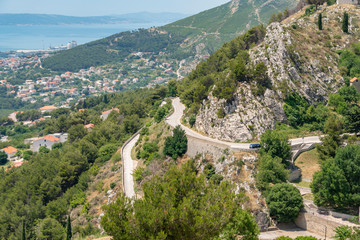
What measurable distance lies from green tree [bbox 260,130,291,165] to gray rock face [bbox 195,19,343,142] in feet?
13.9

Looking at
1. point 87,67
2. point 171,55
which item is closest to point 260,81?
point 171,55

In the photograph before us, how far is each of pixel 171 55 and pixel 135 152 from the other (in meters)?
150

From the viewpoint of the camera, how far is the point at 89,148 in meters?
52.2

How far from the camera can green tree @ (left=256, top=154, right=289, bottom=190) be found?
31.1 m

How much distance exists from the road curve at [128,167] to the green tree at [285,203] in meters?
15.3

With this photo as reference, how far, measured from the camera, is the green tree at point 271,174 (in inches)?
1225

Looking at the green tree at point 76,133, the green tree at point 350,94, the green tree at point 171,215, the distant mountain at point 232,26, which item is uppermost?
the distant mountain at point 232,26

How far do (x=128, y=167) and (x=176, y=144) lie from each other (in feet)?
27.6

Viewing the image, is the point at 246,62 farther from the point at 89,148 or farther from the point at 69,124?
the point at 69,124

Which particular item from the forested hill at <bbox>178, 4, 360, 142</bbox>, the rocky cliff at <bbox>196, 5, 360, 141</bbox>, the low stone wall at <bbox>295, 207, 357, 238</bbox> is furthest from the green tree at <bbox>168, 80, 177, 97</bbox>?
the low stone wall at <bbox>295, 207, 357, 238</bbox>

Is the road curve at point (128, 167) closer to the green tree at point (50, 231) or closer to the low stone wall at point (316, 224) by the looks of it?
the green tree at point (50, 231)

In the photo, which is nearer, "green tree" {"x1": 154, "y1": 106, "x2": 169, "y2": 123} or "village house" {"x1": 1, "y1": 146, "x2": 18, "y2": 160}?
"green tree" {"x1": 154, "y1": 106, "x2": 169, "y2": 123}

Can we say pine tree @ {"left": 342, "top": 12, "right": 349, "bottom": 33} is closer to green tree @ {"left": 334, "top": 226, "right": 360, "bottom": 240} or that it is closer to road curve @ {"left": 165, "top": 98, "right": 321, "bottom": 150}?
road curve @ {"left": 165, "top": 98, "right": 321, "bottom": 150}

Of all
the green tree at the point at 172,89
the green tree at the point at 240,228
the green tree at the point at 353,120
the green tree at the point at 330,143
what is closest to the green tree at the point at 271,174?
the green tree at the point at 330,143
